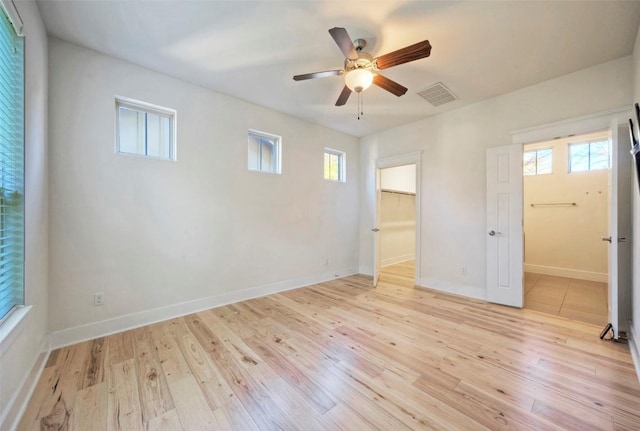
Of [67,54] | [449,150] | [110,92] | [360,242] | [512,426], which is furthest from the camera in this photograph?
[360,242]

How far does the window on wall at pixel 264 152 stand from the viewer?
377cm

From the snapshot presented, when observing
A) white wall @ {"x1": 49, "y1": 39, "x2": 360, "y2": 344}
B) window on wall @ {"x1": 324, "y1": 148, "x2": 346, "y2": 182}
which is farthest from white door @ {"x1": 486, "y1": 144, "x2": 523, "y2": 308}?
white wall @ {"x1": 49, "y1": 39, "x2": 360, "y2": 344}

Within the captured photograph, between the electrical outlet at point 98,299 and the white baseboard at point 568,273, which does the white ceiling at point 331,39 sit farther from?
the white baseboard at point 568,273

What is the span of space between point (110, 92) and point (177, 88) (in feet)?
2.22

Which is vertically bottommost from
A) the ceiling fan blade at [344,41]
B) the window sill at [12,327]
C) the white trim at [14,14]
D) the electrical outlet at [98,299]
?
the electrical outlet at [98,299]

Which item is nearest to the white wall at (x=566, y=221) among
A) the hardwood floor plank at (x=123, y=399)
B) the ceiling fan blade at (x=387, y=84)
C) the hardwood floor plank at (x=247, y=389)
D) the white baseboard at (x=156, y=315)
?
the ceiling fan blade at (x=387, y=84)

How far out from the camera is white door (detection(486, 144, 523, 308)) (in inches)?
130

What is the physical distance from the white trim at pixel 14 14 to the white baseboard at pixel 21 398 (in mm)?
2285

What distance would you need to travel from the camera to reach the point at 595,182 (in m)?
4.62

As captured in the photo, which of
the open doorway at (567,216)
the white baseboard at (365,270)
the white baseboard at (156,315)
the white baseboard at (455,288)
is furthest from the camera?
the white baseboard at (365,270)

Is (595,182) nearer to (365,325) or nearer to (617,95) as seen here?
(617,95)

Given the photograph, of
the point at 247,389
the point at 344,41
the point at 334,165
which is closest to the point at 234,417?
the point at 247,389

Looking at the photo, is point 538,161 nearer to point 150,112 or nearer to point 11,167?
point 150,112

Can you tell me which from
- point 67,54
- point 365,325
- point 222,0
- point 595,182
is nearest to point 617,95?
point 595,182
